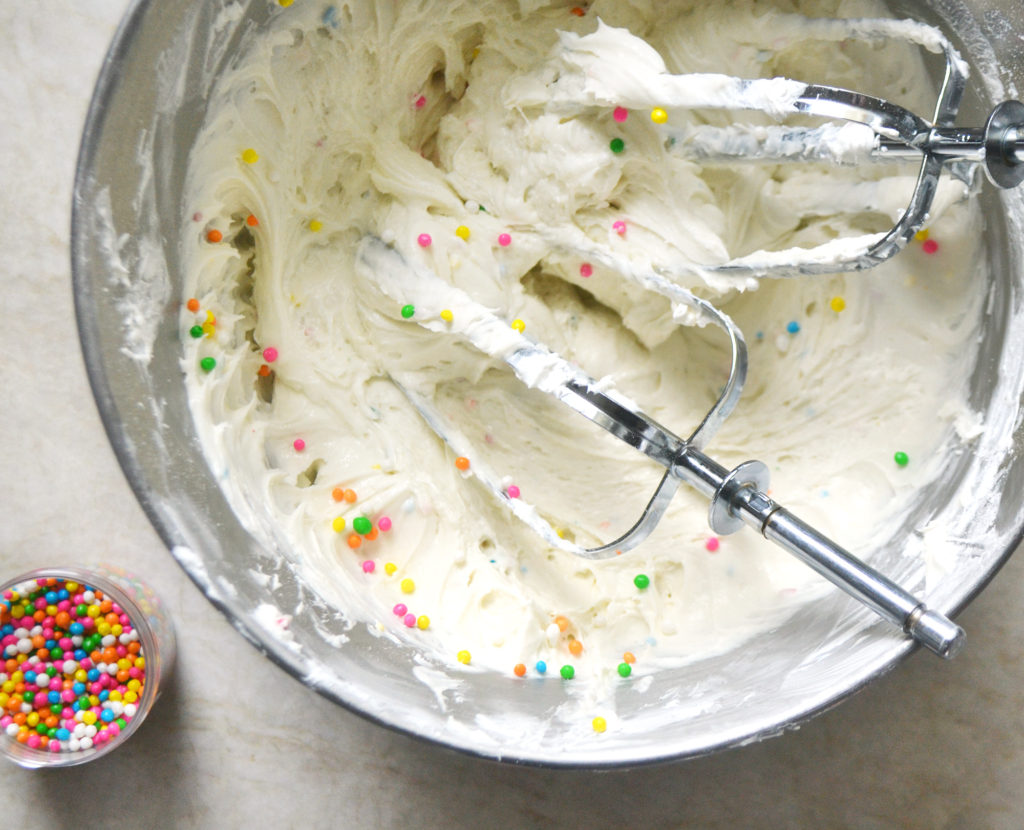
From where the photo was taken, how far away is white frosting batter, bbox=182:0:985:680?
126cm

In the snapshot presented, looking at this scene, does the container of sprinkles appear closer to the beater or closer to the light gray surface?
the light gray surface

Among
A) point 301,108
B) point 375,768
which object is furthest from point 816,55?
point 375,768

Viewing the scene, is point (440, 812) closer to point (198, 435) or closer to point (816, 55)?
point (198, 435)

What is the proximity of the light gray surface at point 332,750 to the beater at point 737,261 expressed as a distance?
1.52 ft

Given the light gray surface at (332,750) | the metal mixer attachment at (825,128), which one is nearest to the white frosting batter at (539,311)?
the metal mixer attachment at (825,128)

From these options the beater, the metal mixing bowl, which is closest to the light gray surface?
the metal mixing bowl

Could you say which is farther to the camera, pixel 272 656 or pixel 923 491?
pixel 923 491

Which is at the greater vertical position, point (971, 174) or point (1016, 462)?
point (971, 174)

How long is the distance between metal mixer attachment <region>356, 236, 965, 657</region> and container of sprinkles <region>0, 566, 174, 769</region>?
55cm

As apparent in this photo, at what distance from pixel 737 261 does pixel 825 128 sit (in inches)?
8.3

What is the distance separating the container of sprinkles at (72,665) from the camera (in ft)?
4.27

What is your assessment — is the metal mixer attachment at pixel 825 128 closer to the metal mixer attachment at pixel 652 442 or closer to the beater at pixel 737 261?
the beater at pixel 737 261

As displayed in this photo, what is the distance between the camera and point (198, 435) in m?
1.19

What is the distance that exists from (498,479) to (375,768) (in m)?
0.50
